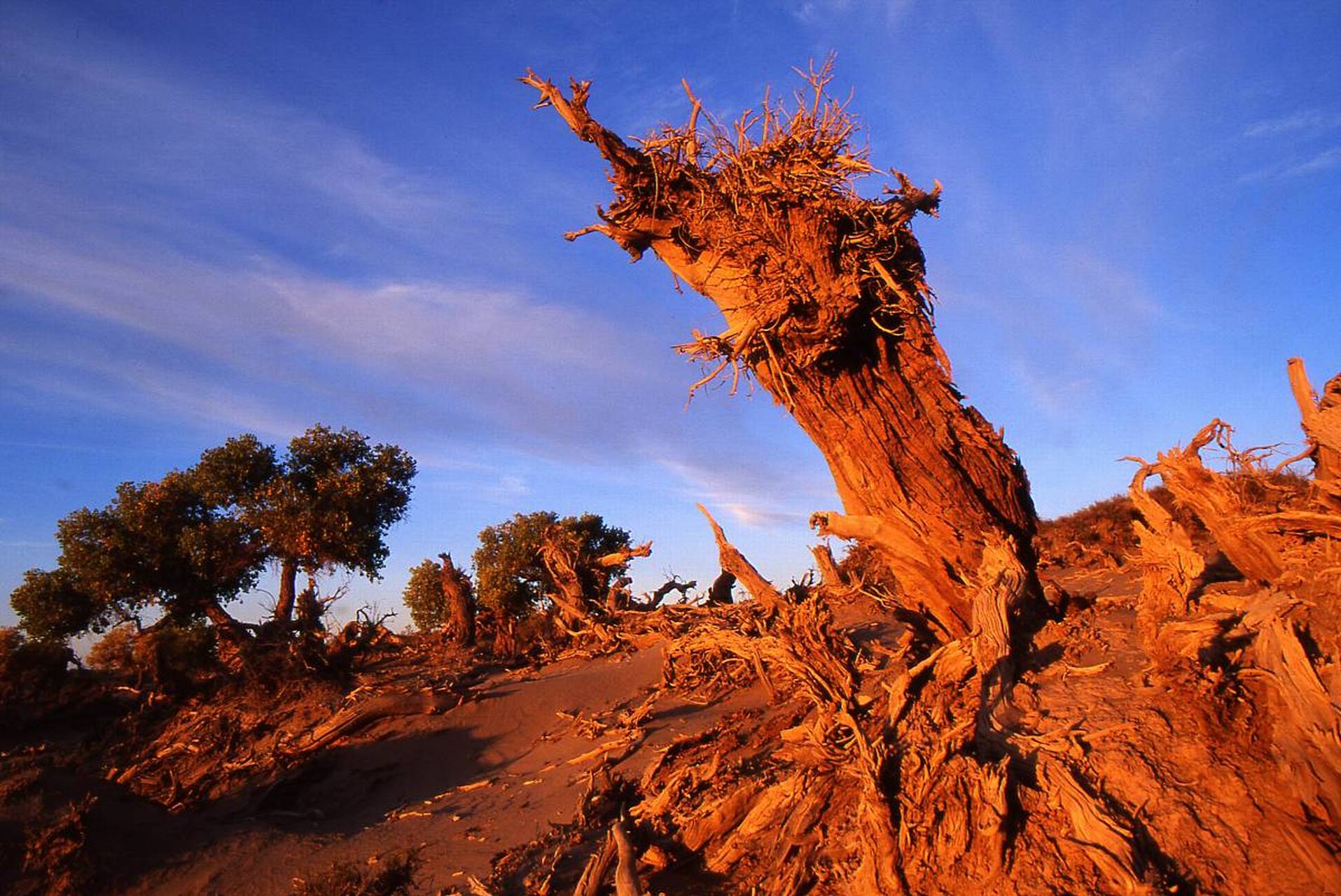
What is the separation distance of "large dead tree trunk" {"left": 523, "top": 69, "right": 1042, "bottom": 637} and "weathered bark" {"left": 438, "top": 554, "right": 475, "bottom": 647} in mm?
14058

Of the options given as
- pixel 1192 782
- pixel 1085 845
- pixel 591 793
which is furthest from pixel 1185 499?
pixel 591 793

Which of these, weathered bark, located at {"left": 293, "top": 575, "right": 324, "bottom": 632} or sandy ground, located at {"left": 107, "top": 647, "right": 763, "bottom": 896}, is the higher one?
weathered bark, located at {"left": 293, "top": 575, "right": 324, "bottom": 632}

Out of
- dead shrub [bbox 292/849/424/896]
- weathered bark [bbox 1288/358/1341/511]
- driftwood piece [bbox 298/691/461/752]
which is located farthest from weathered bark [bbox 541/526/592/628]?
weathered bark [bbox 1288/358/1341/511]

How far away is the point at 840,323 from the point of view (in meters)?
6.06

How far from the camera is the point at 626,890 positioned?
4.76 metres

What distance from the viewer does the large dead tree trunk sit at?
20.3 ft

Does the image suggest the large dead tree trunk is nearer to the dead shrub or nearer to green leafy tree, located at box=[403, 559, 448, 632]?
the dead shrub

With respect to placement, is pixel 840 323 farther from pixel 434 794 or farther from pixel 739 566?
pixel 434 794

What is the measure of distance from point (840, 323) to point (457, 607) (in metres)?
15.5

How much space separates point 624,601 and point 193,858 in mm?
10438

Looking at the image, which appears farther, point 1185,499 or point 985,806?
point 1185,499

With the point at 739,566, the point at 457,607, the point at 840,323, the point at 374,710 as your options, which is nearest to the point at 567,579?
the point at 457,607

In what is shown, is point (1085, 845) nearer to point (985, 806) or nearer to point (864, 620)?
point (985, 806)

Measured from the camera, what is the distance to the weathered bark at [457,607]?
19.2 metres
